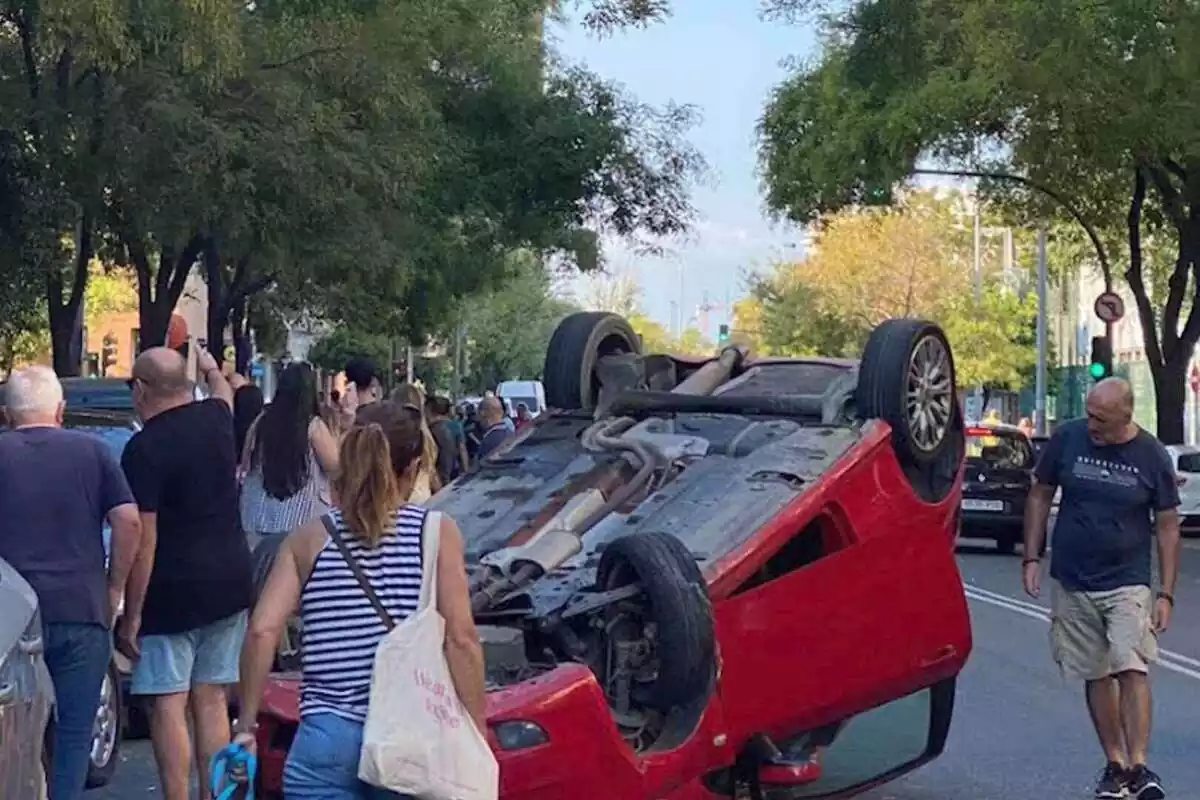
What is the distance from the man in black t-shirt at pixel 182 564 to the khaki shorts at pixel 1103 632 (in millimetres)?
3374

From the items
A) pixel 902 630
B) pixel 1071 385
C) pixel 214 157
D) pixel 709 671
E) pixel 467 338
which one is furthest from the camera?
pixel 467 338

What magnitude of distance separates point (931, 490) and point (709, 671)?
1857 millimetres

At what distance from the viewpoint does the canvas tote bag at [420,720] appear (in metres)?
5.18

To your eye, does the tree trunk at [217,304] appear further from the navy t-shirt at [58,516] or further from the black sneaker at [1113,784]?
the navy t-shirt at [58,516]

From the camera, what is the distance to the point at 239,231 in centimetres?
2148

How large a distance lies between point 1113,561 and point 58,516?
420 cm

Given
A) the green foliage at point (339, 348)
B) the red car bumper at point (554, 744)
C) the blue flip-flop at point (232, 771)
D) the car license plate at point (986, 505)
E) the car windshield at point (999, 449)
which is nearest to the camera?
the blue flip-flop at point (232, 771)

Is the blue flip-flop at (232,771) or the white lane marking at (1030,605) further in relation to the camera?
the white lane marking at (1030,605)

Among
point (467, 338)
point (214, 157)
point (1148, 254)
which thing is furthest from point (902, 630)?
point (467, 338)

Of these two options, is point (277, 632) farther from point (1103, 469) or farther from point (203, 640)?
point (1103, 469)

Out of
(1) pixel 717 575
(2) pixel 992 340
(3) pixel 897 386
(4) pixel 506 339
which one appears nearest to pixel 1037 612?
(3) pixel 897 386

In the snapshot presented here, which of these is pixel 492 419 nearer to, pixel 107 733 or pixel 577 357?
pixel 577 357

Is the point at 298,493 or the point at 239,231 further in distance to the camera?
the point at 239,231

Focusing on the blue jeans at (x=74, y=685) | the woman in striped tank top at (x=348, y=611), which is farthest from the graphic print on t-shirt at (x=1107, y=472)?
the woman in striped tank top at (x=348, y=611)
